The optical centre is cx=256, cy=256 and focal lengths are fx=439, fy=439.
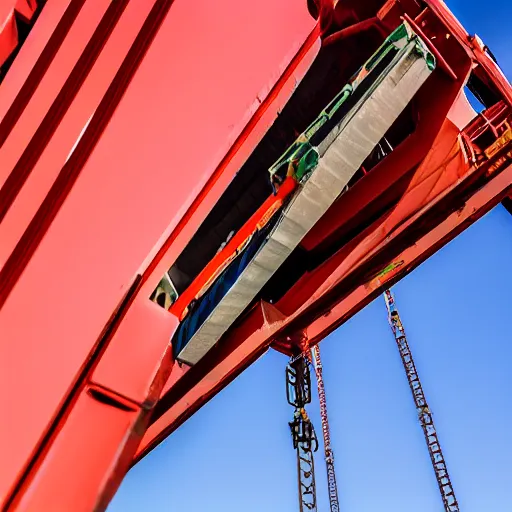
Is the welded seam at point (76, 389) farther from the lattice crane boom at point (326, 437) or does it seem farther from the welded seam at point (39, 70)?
the lattice crane boom at point (326, 437)

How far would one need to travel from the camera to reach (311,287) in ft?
12.9

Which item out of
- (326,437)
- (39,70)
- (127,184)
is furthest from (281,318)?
(326,437)

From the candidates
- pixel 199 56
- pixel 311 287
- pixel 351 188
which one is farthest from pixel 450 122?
pixel 199 56

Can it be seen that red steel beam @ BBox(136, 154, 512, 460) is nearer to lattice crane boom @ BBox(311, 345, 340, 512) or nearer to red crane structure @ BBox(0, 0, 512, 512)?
red crane structure @ BBox(0, 0, 512, 512)

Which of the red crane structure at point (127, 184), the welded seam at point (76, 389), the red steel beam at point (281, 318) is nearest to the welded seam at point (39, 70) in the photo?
the red crane structure at point (127, 184)

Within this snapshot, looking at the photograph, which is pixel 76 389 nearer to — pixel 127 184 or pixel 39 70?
pixel 127 184

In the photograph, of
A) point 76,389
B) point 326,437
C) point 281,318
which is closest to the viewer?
point 76,389

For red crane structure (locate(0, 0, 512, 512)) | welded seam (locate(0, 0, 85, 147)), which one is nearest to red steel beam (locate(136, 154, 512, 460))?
red crane structure (locate(0, 0, 512, 512))

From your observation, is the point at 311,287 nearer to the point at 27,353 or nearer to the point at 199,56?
the point at 199,56

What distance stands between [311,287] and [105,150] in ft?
8.65

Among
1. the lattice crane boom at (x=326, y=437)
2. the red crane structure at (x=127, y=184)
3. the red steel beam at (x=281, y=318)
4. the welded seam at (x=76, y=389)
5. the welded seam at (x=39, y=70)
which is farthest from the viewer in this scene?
the lattice crane boom at (x=326, y=437)

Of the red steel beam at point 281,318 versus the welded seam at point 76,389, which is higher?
the red steel beam at point 281,318

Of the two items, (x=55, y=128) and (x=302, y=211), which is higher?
(x=302, y=211)

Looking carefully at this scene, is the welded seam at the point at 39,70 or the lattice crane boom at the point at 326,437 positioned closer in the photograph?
the welded seam at the point at 39,70
